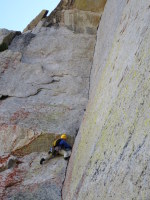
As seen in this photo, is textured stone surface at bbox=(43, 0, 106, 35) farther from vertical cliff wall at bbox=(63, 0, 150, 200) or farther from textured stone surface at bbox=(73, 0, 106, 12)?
vertical cliff wall at bbox=(63, 0, 150, 200)

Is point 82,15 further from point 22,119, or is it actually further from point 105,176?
point 105,176

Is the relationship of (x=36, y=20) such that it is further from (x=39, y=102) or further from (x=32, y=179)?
(x=32, y=179)

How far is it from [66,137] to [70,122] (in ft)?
3.94

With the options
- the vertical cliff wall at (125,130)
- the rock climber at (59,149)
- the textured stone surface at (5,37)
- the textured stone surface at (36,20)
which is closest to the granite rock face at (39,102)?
the rock climber at (59,149)

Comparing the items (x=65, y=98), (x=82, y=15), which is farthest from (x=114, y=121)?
(x=82, y=15)

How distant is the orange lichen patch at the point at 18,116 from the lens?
480 inches

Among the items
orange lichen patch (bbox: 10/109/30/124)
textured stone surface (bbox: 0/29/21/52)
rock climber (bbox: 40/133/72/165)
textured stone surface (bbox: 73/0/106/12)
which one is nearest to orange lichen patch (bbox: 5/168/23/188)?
rock climber (bbox: 40/133/72/165)

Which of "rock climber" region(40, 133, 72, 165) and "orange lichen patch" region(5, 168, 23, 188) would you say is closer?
"orange lichen patch" region(5, 168, 23, 188)

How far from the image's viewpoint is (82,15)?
2034cm

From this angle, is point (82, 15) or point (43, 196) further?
point (82, 15)

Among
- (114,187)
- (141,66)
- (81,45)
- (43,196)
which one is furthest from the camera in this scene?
(81,45)

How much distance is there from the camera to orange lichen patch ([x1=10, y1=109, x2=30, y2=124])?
12.2 metres

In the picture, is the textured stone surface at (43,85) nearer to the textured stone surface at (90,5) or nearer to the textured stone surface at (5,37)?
the textured stone surface at (5,37)

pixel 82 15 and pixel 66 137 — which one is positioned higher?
pixel 82 15
